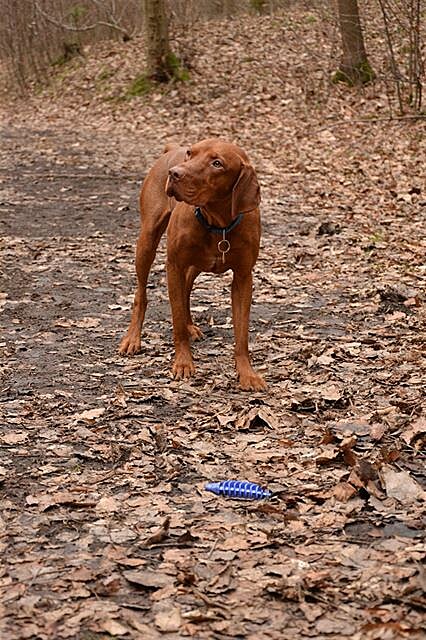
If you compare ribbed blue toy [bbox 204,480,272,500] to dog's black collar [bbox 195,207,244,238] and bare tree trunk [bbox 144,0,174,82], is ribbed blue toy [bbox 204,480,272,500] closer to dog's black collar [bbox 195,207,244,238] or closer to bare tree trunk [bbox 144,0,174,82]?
dog's black collar [bbox 195,207,244,238]

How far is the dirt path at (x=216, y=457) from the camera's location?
355 cm

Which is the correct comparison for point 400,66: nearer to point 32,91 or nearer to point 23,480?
point 32,91

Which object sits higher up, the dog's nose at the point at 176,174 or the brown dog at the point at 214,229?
the dog's nose at the point at 176,174

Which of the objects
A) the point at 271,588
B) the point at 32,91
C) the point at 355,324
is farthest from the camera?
the point at 32,91

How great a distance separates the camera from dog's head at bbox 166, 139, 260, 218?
5.80 meters

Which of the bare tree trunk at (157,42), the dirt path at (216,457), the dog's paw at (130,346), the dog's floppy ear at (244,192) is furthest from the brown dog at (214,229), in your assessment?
the bare tree trunk at (157,42)

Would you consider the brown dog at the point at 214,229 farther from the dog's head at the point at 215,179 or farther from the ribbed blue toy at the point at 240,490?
the ribbed blue toy at the point at 240,490

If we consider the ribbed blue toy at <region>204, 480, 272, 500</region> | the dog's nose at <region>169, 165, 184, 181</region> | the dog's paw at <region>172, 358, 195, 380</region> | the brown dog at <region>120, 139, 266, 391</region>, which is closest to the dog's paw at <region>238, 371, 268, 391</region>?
the brown dog at <region>120, 139, 266, 391</region>

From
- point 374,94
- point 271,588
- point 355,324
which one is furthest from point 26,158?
point 271,588

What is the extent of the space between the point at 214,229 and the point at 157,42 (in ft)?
54.8

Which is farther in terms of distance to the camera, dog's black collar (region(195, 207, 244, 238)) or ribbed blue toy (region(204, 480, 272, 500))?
dog's black collar (region(195, 207, 244, 238))

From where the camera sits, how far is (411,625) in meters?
3.31

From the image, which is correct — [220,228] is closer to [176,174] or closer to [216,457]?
[176,174]

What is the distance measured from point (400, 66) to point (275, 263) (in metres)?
10.4
